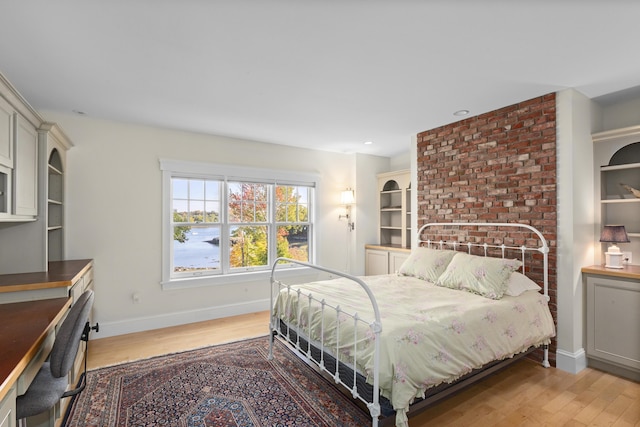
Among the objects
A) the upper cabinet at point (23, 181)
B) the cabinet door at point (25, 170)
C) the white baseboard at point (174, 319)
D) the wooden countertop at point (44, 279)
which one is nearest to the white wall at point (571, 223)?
the white baseboard at point (174, 319)

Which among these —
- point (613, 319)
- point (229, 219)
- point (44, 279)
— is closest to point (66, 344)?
point (44, 279)

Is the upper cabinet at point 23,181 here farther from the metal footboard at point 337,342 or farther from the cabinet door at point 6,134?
the metal footboard at point 337,342

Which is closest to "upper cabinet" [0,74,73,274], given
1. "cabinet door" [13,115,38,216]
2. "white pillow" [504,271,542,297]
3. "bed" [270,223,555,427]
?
"cabinet door" [13,115,38,216]

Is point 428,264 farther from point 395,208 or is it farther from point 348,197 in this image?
point 348,197

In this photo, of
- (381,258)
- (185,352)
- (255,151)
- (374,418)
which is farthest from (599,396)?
(255,151)

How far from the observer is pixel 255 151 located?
4.51 m

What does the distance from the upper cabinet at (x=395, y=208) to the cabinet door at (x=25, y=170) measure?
14.2 feet

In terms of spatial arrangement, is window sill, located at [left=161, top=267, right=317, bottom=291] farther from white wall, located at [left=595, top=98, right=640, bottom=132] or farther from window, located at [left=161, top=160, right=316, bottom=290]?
white wall, located at [left=595, top=98, right=640, bottom=132]

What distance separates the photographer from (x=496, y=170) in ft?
11.0

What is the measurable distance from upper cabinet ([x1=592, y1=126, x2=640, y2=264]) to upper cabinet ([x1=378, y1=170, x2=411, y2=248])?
229 cm

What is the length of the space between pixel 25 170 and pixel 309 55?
234 centimetres

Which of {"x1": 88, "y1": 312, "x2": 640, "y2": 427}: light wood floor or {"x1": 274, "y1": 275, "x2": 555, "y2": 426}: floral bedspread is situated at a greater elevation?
{"x1": 274, "y1": 275, "x2": 555, "y2": 426}: floral bedspread

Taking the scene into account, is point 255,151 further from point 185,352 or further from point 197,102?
point 185,352

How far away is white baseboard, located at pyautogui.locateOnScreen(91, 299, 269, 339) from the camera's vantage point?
3.55 m
